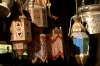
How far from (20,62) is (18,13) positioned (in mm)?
410

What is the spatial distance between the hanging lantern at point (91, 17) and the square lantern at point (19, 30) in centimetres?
49

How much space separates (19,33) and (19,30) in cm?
1

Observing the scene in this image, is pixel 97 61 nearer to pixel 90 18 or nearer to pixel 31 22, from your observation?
pixel 90 18

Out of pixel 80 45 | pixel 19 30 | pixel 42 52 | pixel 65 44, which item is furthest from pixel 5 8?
pixel 65 44

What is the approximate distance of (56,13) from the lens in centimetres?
188

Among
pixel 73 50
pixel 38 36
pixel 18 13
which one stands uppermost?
pixel 18 13

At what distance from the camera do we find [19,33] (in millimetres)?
1192

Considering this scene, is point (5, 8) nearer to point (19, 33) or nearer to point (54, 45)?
point (19, 33)

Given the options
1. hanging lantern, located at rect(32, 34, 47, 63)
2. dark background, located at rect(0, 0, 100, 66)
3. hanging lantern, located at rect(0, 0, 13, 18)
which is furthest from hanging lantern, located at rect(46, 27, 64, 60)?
hanging lantern, located at rect(0, 0, 13, 18)

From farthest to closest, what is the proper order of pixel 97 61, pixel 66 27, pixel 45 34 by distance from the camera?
pixel 66 27, pixel 97 61, pixel 45 34

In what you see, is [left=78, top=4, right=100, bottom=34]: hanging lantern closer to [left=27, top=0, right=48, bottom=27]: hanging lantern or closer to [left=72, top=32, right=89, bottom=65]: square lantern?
[left=72, top=32, right=89, bottom=65]: square lantern

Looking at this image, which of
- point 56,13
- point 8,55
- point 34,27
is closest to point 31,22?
point 34,27

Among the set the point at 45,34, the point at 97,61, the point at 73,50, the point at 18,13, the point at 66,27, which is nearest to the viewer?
the point at 18,13

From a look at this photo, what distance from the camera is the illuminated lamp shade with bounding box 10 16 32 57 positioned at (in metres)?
1.19
